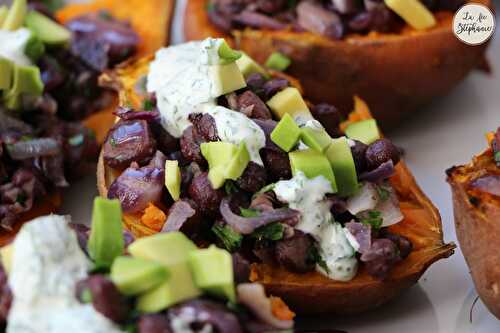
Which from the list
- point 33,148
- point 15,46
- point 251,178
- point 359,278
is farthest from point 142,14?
point 359,278

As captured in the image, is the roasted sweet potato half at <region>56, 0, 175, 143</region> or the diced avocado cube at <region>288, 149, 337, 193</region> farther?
the roasted sweet potato half at <region>56, 0, 175, 143</region>

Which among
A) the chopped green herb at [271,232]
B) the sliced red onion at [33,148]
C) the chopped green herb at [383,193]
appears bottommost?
the sliced red onion at [33,148]

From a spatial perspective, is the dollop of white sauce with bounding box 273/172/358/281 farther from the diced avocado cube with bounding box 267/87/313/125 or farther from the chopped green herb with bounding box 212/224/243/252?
the diced avocado cube with bounding box 267/87/313/125

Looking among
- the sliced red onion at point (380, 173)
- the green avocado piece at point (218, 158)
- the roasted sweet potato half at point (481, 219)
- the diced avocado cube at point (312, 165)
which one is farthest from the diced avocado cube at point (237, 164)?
the roasted sweet potato half at point (481, 219)

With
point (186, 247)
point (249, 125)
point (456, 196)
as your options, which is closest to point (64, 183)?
point (249, 125)

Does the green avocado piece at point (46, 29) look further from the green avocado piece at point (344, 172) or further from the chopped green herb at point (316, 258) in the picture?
the chopped green herb at point (316, 258)

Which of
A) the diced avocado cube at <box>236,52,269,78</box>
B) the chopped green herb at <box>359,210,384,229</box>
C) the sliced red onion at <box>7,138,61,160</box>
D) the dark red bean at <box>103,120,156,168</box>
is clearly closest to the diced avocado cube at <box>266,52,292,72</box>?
the diced avocado cube at <box>236,52,269,78</box>
